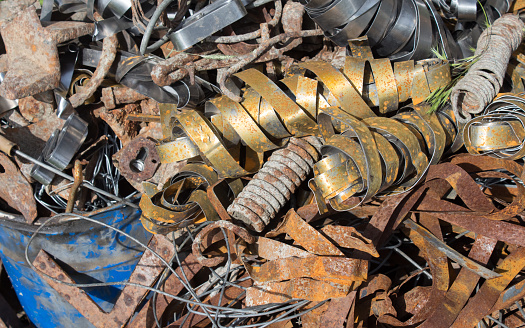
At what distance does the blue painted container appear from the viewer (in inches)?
77.5

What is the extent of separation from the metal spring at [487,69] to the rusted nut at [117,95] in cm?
147

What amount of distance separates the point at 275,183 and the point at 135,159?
2.69 feet

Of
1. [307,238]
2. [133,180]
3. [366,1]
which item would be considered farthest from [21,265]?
[366,1]

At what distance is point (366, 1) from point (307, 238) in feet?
3.30

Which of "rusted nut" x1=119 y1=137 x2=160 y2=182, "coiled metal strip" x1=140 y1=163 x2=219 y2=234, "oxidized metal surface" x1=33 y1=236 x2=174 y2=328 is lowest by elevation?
"oxidized metal surface" x1=33 y1=236 x2=174 y2=328

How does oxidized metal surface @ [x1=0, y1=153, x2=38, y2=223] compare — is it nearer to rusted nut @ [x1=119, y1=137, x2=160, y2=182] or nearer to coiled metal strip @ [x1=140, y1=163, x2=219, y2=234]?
rusted nut @ [x1=119, y1=137, x2=160, y2=182]

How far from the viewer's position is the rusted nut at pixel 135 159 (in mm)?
2008

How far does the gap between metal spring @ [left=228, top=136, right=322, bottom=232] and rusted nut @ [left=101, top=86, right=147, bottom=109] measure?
2.66 ft

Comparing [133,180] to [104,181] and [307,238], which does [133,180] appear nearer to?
[104,181]

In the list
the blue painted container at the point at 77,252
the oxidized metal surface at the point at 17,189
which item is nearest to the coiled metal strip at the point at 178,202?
the blue painted container at the point at 77,252

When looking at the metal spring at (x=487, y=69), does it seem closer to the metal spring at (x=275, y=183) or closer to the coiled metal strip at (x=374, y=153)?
the coiled metal strip at (x=374, y=153)

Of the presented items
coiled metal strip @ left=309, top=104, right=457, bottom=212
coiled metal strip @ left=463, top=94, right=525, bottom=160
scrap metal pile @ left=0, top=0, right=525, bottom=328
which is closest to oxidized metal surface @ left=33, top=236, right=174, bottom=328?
scrap metal pile @ left=0, top=0, right=525, bottom=328

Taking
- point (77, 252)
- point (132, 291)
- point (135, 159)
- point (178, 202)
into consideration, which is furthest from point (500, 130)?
point (77, 252)

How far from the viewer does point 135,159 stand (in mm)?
2031
